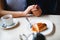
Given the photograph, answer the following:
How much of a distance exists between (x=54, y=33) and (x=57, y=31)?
4 centimetres

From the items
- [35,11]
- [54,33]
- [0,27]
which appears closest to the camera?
[54,33]

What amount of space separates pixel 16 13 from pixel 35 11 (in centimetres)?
18

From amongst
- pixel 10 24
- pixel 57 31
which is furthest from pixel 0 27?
pixel 57 31

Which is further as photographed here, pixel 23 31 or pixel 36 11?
pixel 36 11

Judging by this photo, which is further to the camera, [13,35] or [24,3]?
[24,3]

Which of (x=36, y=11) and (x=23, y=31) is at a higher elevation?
(x=36, y=11)

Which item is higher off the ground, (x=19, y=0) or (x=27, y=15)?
(x=19, y=0)

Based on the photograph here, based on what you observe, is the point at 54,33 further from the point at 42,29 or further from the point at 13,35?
the point at 13,35

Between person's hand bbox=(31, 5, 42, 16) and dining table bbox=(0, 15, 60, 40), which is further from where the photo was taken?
person's hand bbox=(31, 5, 42, 16)

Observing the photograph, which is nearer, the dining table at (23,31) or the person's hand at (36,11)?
the dining table at (23,31)

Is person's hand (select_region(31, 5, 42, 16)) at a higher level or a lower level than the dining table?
higher

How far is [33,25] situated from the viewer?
1.06m

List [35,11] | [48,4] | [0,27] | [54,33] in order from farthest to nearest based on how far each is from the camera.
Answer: [48,4] → [35,11] → [0,27] → [54,33]

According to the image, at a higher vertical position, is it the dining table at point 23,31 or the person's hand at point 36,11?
the person's hand at point 36,11
